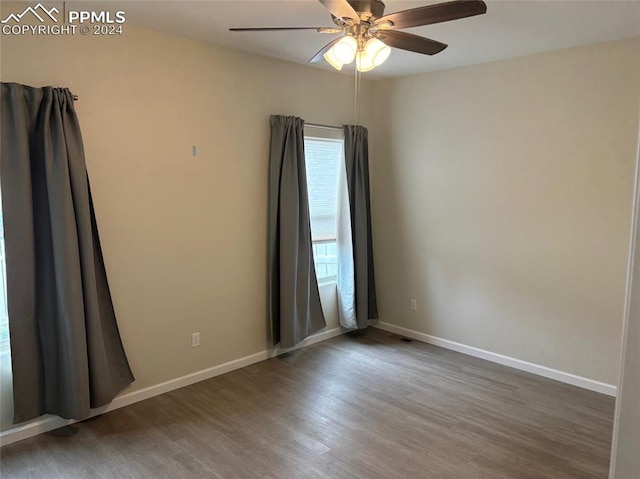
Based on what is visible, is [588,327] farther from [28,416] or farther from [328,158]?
[28,416]

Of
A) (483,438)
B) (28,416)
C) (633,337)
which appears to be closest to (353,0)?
(633,337)

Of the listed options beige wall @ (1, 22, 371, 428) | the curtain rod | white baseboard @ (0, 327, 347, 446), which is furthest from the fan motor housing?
white baseboard @ (0, 327, 347, 446)

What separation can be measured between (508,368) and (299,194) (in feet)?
7.90

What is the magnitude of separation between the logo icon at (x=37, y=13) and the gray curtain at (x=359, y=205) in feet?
8.52

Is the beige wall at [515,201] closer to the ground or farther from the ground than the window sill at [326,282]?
farther from the ground

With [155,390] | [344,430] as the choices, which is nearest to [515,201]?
[344,430]

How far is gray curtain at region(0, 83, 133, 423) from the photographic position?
2.61 metres

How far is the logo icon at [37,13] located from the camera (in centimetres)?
262

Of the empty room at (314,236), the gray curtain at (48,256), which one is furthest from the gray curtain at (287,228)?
the gray curtain at (48,256)

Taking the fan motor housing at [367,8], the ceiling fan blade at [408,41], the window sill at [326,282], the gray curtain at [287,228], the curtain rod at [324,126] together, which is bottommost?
the window sill at [326,282]

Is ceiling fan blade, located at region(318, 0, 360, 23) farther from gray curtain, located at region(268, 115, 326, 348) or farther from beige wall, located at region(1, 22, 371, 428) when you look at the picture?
gray curtain, located at region(268, 115, 326, 348)

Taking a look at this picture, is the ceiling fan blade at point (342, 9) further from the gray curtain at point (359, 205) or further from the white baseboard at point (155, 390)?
the white baseboard at point (155, 390)

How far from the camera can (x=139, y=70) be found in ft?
10.3

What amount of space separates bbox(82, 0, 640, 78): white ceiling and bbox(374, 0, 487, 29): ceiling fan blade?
517 mm
